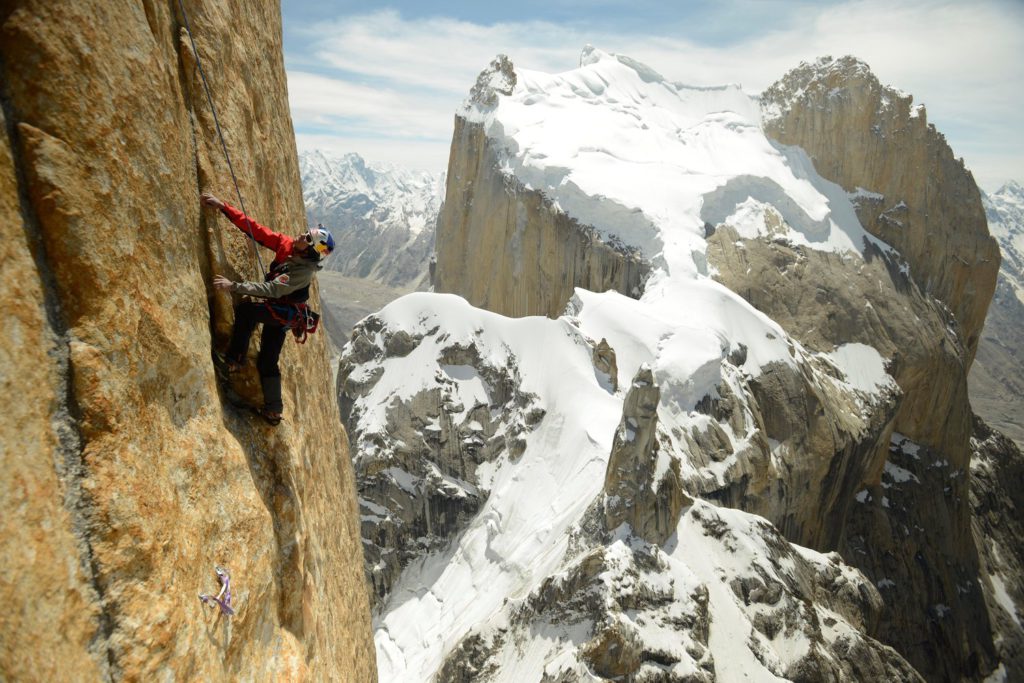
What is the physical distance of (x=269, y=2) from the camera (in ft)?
32.4

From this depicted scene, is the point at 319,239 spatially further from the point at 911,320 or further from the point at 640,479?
the point at 911,320

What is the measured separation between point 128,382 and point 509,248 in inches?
2323

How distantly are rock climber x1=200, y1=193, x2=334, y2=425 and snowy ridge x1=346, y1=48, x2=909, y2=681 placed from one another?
796 inches

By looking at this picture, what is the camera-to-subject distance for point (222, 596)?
18.6ft

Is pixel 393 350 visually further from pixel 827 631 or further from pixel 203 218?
pixel 203 218

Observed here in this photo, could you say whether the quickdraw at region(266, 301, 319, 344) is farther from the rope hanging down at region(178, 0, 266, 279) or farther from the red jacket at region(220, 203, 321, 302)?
the rope hanging down at region(178, 0, 266, 279)

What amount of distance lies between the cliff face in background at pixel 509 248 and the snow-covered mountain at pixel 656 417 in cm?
32

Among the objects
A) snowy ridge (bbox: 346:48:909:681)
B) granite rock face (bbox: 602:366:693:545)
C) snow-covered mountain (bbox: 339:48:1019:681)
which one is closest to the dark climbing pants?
snowy ridge (bbox: 346:48:909:681)

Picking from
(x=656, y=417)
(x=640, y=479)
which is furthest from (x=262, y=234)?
(x=656, y=417)

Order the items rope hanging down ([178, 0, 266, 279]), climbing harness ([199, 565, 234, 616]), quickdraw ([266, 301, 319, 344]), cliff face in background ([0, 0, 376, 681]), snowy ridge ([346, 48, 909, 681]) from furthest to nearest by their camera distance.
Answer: snowy ridge ([346, 48, 909, 681]), quickdraw ([266, 301, 319, 344]), rope hanging down ([178, 0, 266, 279]), climbing harness ([199, 565, 234, 616]), cliff face in background ([0, 0, 376, 681])

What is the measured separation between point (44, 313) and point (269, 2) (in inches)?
282

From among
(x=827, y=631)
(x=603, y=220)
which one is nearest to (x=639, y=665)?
(x=827, y=631)

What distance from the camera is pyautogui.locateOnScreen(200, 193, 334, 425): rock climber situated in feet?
23.0

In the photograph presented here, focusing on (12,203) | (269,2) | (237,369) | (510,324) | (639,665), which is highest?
(269,2)
